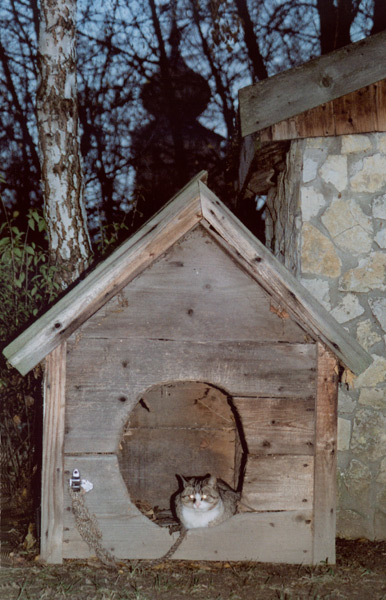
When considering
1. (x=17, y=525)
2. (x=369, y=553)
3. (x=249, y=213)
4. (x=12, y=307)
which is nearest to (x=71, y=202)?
(x=12, y=307)

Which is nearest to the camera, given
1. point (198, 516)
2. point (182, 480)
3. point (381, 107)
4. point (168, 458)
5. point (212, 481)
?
point (198, 516)

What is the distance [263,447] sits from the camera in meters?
4.10

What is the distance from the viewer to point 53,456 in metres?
3.98

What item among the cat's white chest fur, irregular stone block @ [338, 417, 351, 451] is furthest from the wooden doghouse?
irregular stone block @ [338, 417, 351, 451]

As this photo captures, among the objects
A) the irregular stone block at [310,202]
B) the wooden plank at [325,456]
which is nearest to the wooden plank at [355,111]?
the irregular stone block at [310,202]

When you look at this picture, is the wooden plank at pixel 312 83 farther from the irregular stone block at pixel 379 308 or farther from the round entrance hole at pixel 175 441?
the round entrance hole at pixel 175 441

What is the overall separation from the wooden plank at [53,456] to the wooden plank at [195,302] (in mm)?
283

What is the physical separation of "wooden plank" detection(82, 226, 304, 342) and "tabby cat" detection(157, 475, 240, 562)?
4.06 ft

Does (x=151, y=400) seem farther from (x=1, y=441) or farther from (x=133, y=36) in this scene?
(x=133, y=36)

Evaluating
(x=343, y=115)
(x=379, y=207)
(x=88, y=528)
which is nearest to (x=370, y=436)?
(x=379, y=207)

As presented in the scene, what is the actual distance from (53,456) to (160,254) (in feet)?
4.54

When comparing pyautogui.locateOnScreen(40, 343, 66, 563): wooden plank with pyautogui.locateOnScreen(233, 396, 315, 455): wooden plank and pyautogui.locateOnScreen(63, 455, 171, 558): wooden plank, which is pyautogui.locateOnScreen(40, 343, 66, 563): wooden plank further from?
pyautogui.locateOnScreen(233, 396, 315, 455): wooden plank

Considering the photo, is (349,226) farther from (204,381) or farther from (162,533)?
(162,533)

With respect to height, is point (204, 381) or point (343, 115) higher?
point (343, 115)
